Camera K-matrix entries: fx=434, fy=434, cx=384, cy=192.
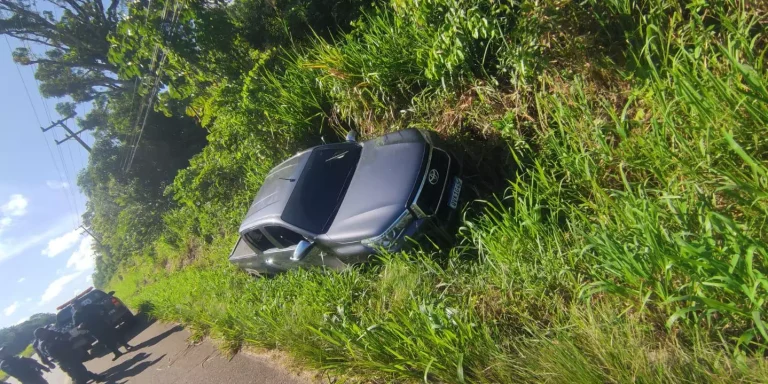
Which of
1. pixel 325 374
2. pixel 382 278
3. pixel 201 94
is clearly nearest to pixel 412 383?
→ pixel 325 374

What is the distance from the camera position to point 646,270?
245cm

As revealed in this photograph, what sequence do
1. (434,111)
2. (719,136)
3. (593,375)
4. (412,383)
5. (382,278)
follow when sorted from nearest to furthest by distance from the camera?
(593,375), (719,136), (412,383), (382,278), (434,111)

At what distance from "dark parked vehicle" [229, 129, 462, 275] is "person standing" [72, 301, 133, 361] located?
5903mm

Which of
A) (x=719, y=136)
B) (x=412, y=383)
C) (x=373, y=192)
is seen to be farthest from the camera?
(x=373, y=192)

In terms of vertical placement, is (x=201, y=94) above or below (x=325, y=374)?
above

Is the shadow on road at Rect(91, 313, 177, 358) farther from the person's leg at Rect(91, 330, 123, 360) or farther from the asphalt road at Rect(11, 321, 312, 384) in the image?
the person's leg at Rect(91, 330, 123, 360)

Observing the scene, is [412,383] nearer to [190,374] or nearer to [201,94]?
[190,374]

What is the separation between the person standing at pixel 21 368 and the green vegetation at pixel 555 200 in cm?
497

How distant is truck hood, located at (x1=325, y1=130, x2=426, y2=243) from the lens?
4.27 metres

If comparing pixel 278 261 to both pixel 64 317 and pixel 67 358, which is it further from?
pixel 64 317

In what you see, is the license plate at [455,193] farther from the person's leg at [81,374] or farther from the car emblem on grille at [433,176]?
the person's leg at [81,374]

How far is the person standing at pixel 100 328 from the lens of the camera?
9.27 meters

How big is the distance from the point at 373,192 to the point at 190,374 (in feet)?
11.6

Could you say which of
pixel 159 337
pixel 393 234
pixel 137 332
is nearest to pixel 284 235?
pixel 393 234
